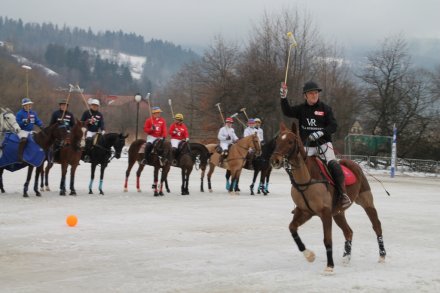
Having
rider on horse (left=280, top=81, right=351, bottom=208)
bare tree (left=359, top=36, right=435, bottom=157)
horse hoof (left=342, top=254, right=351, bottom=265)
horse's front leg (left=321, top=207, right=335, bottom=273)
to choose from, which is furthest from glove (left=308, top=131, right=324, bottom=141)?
bare tree (left=359, top=36, right=435, bottom=157)

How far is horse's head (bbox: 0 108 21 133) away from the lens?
16.5 meters

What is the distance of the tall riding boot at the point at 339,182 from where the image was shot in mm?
8695

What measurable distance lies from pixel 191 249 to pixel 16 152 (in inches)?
361

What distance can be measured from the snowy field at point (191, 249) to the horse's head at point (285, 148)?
1647 mm

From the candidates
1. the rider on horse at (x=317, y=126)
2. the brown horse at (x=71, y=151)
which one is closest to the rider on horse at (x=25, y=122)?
the brown horse at (x=71, y=151)

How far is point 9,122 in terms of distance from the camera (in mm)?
16500

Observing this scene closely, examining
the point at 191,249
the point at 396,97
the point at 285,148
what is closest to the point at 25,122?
the point at 191,249

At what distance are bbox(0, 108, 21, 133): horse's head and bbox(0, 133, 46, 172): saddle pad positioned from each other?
265 mm

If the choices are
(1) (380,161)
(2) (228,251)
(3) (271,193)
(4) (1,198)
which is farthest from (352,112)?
(2) (228,251)

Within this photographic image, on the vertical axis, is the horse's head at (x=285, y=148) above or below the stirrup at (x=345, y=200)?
above

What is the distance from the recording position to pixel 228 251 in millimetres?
9633

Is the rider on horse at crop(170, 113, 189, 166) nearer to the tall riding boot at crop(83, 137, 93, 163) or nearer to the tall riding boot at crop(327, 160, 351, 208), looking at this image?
the tall riding boot at crop(83, 137, 93, 163)

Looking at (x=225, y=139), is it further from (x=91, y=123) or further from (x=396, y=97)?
(x=396, y=97)

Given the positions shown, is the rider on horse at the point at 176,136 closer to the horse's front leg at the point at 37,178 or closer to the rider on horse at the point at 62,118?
the rider on horse at the point at 62,118
